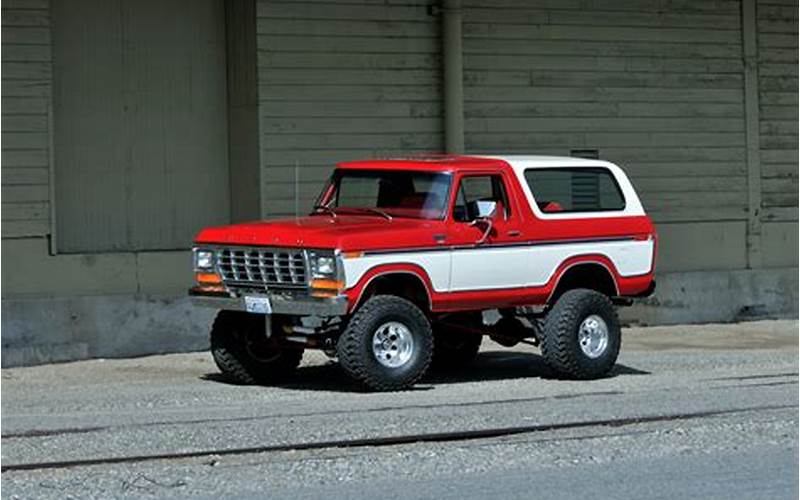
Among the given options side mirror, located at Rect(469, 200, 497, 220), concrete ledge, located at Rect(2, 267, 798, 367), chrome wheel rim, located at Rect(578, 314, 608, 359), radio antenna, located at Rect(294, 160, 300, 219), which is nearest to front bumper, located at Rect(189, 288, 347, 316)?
side mirror, located at Rect(469, 200, 497, 220)

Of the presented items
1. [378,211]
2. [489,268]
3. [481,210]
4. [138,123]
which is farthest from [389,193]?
Result: [138,123]

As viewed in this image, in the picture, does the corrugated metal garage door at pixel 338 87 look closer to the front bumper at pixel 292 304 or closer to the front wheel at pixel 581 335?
the front bumper at pixel 292 304

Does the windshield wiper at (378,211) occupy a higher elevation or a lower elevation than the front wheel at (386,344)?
higher

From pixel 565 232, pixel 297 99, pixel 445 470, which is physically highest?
pixel 297 99

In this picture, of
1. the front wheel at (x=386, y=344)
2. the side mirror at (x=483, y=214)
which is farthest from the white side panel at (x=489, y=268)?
the front wheel at (x=386, y=344)

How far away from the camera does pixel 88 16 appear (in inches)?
703

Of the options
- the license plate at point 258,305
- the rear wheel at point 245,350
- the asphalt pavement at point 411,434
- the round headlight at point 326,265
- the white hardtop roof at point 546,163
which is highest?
the white hardtop roof at point 546,163

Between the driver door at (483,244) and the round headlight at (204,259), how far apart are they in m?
2.17

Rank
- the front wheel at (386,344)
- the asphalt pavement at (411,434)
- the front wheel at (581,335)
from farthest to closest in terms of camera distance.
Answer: the front wheel at (581,335) < the front wheel at (386,344) < the asphalt pavement at (411,434)

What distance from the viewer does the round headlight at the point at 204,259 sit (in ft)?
46.6

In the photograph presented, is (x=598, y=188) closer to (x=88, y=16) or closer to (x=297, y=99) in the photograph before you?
(x=297, y=99)

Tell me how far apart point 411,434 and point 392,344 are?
8.22ft

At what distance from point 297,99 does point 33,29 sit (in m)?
3.18

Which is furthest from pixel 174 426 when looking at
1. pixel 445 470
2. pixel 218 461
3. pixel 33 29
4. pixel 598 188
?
pixel 33 29
